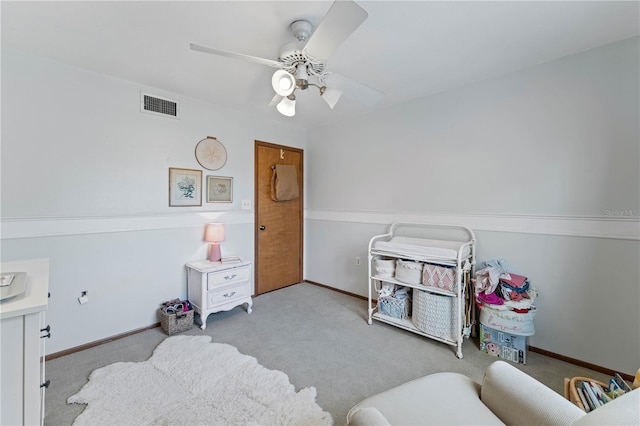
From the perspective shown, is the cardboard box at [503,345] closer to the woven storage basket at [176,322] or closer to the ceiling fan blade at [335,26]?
the ceiling fan blade at [335,26]

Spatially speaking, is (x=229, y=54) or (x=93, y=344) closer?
(x=229, y=54)

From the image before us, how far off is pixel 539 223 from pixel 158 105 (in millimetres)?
3553

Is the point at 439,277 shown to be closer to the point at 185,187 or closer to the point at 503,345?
the point at 503,345

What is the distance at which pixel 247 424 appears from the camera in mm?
1505

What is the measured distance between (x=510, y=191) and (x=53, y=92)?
3797mm

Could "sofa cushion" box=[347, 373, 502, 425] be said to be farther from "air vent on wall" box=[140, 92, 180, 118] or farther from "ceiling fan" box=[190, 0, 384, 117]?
"air vent on wall" box=[140, 92, 180, 118]

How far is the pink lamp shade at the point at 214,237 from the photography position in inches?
116

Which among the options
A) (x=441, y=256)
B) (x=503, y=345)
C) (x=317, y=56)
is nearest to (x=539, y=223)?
(x=441, y=256)

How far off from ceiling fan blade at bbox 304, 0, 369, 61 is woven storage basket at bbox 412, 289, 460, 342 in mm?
2046

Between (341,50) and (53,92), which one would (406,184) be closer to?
(341,50)

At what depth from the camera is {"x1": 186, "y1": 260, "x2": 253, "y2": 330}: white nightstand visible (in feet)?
8.73

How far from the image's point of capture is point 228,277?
9.29ft

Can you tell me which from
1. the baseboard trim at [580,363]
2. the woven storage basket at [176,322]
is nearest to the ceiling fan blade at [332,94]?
the woven storage basket at [176,322]

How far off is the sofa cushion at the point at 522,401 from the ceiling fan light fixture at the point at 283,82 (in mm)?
1730
